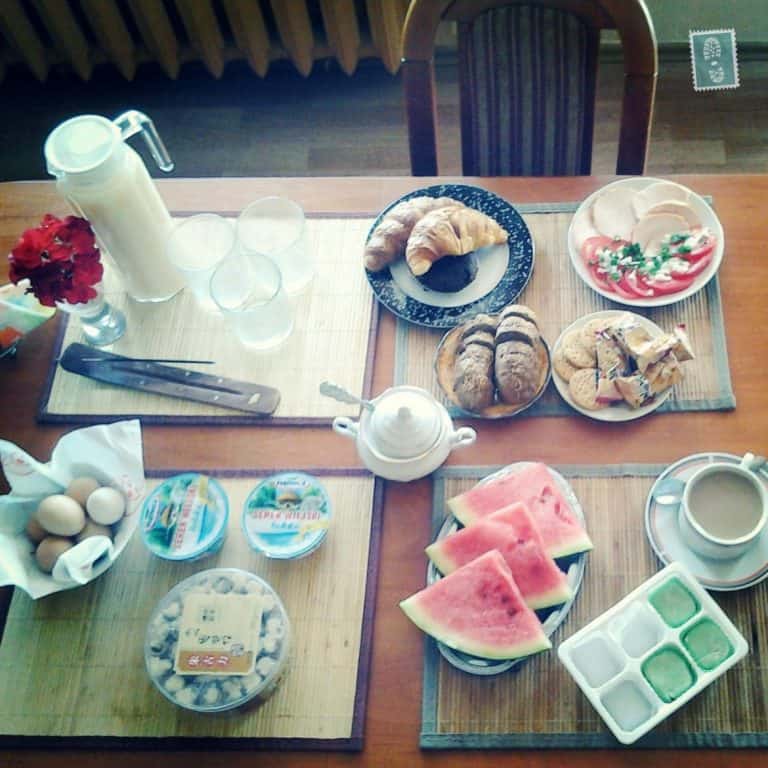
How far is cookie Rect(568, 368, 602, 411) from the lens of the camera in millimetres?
1208

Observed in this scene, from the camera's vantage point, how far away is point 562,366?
124 centimetres

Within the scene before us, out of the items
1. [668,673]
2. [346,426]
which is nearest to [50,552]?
[346,426]

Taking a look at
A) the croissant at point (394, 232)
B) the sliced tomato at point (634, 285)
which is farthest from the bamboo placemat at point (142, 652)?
the sliced tomato at point (634, 285)

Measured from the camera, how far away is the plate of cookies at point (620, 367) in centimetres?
119

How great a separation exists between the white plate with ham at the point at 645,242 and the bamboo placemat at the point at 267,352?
0.34m

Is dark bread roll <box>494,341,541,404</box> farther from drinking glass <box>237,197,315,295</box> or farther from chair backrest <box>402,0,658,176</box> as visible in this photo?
chair backrest <box>402,0,658,176</box>

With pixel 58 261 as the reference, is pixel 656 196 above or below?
below

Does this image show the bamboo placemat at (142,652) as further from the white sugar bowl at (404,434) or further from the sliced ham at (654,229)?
the sliced ham at (654,229)

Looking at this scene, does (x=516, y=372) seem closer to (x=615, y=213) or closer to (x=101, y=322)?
(x=615, y=213)

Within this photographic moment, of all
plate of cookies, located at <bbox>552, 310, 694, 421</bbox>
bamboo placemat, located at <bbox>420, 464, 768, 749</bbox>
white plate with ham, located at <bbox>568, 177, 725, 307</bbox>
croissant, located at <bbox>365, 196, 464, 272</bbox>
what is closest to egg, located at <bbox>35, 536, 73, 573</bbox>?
bamboo placemat, located at <bbox>420, 464, 768, 749</bbox>

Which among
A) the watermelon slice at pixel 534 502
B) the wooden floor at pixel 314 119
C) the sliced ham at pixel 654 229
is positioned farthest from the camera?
the wooden floor at pixel 314 119

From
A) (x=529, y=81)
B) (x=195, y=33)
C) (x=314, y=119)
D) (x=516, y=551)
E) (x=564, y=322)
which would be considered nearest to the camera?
(x=516, y=551)

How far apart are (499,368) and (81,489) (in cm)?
58

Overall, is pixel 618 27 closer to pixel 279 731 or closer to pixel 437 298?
pixel 437 298
